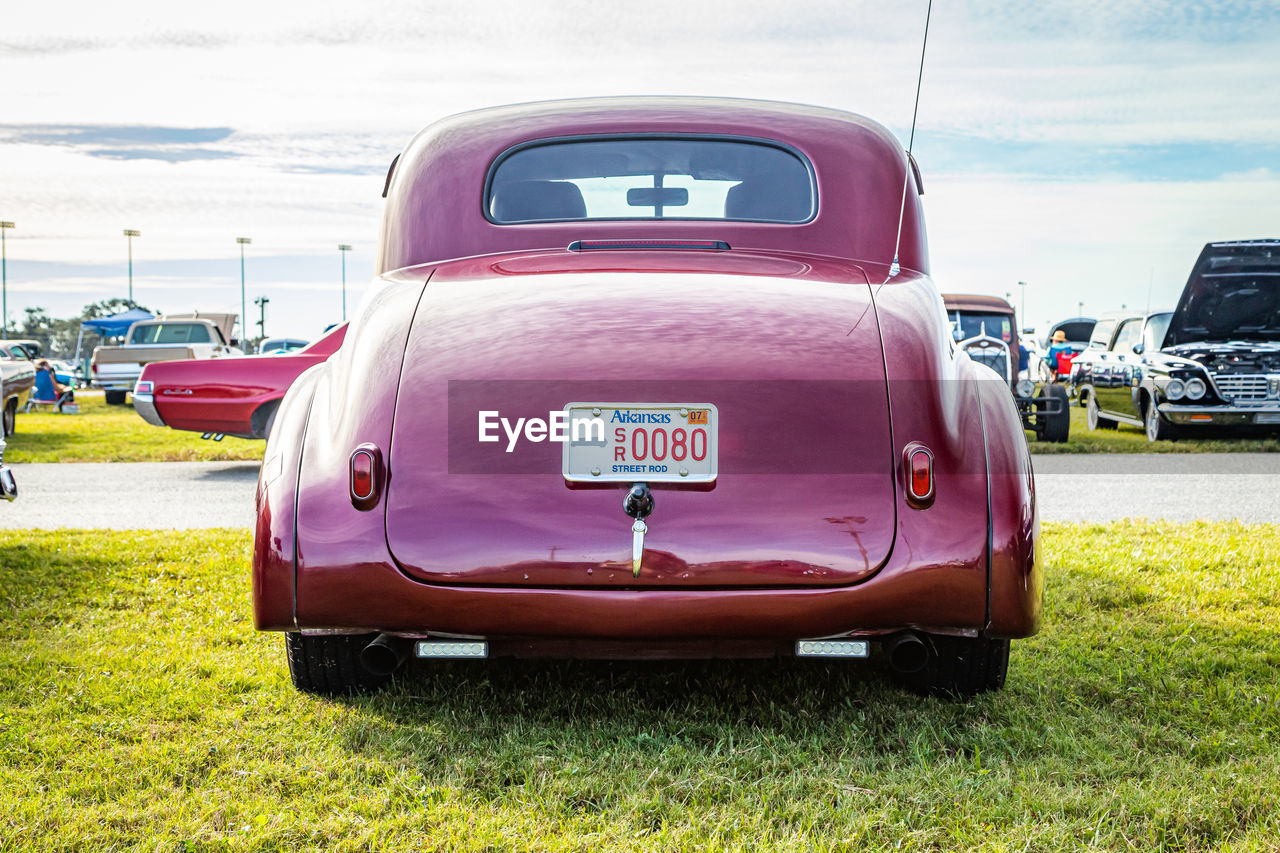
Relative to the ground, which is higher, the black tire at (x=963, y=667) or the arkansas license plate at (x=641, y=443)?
the arkansas license plate at (x=641, y=443)

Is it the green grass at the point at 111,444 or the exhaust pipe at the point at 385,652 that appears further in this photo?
the green grass at the point at 111,444

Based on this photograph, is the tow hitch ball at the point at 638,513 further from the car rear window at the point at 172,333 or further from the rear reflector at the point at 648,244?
the car rear window at the point at 172,333

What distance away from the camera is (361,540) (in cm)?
257

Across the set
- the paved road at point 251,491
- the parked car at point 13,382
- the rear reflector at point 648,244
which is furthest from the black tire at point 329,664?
the parked car at point 13,382

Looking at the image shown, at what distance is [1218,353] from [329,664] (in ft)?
37.4

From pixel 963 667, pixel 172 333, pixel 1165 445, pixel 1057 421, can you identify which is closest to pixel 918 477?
pixel 963 667

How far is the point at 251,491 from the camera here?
8.34 m

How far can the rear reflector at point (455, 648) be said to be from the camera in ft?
8.62

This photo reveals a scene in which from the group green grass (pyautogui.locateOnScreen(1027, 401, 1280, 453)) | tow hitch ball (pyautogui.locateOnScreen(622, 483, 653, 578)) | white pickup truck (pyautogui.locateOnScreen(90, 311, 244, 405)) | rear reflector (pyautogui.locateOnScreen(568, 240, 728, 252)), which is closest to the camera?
tow hitch ball (pyautogui.locateOnScreen(622, 483, 653, 578))

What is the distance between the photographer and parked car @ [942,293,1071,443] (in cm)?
1216

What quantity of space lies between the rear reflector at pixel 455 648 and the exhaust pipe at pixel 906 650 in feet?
3.18

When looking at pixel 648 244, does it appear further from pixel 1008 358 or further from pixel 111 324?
pixel 111 324

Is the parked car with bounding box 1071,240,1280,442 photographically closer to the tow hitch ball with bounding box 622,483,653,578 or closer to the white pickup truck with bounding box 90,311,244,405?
the tow hitch ball with bounding box 622,483,653,578

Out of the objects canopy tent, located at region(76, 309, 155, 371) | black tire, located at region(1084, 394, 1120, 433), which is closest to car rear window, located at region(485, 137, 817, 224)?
black tire, located at region(1084, 394, 1120, 433)
